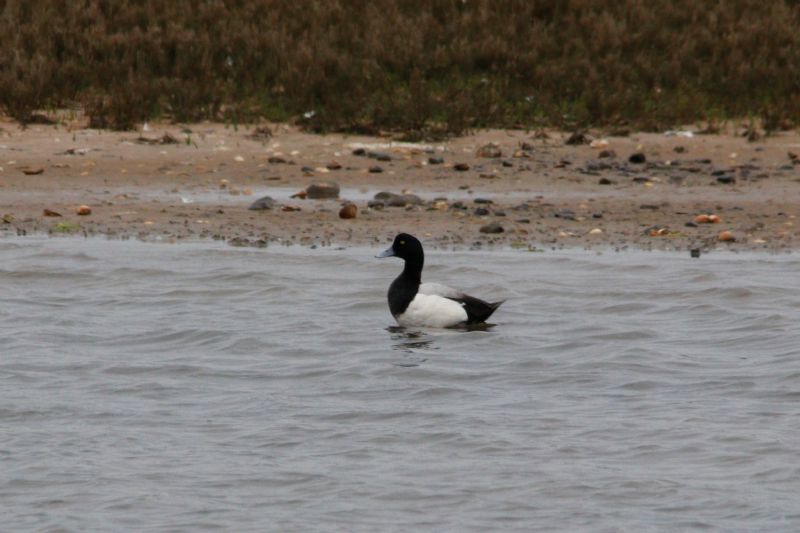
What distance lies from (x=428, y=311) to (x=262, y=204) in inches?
141

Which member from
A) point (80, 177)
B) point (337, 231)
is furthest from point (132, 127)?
point (337, 231)

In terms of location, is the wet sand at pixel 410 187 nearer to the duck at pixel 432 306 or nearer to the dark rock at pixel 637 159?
the dark rock at pixel 637 159

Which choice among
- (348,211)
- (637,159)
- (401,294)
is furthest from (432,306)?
(637,159)

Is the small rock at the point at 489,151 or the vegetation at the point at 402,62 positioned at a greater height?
the vegetation at the point at 402,62

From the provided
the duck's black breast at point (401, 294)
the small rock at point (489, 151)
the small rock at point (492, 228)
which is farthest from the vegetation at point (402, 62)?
the duck's black breast at point (401, 294)

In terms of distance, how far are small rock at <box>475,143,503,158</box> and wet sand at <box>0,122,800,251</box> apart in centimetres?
5

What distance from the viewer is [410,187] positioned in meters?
15.0

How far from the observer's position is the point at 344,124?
17.0 m

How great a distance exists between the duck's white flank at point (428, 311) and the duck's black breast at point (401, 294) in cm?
3

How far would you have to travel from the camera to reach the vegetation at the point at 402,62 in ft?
56.2

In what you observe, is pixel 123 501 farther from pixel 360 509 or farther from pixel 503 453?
pixel 503 453

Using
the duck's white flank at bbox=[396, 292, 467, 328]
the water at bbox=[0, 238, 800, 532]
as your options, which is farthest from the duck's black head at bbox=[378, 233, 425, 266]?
the water at bbox=[0, 238, 800, 532]

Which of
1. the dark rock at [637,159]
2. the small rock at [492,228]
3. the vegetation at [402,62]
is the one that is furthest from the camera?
the vegetation at [402,62]

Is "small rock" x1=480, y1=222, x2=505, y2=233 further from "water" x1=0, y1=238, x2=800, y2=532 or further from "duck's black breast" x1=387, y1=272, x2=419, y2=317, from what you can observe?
"duck's black breast" x1=387, y1=272, x2=419, y2=317
